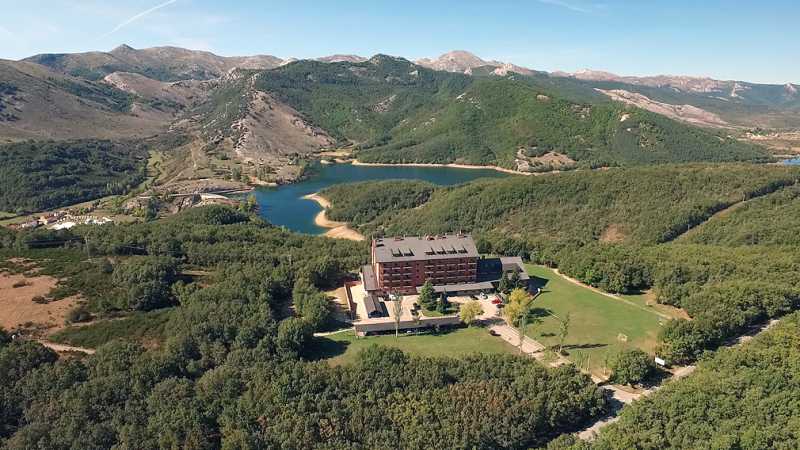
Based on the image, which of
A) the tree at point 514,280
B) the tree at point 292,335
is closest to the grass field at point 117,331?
the tree at point 292,335

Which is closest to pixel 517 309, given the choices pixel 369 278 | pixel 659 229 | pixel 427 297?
pixel 427 297

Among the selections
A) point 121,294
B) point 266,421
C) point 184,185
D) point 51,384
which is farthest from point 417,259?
point 184,185

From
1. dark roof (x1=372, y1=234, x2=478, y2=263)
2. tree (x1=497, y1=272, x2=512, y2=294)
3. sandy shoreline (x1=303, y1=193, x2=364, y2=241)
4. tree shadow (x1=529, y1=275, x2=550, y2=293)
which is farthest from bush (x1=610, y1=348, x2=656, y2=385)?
sandy shoreline (x1=303, y1=193, x2=364, y2=241)

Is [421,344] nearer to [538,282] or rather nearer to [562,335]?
[562,335]

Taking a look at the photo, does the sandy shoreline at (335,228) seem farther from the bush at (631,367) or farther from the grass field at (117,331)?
the bush at (631,367)

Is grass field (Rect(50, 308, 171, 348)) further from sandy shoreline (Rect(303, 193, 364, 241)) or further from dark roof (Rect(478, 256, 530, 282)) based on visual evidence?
sandy shoreline (Rect(303, 193, 364, 241))
